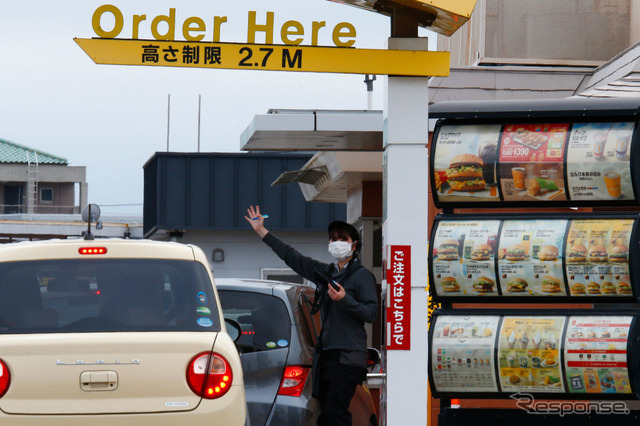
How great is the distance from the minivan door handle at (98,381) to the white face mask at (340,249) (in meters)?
2.55

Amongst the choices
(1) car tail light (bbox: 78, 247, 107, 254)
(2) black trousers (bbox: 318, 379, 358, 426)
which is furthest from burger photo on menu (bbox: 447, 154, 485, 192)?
(1) car tail light (bbox: 78, 247, 107, 254)

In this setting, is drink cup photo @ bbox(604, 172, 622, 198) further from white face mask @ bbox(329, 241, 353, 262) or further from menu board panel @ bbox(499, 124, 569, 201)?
white face mask @ bbox(329, 241, 353, 262)

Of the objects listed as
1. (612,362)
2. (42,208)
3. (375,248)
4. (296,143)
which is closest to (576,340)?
(612,362)

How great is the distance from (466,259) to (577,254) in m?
0.75

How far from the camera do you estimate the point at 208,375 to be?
6984mm

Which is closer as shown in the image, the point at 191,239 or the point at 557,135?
Result: the point at 557,135

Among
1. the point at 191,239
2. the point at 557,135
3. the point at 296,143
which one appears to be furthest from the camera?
the point at 191,239

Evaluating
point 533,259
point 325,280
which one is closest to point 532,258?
point 533,259

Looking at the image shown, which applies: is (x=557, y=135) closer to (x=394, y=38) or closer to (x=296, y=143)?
(x=394, y=38)

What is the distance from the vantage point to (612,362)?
25.3 ft

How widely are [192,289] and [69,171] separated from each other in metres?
72.1

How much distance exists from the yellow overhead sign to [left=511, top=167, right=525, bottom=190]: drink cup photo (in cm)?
90

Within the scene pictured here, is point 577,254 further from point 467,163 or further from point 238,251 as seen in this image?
point 238,251

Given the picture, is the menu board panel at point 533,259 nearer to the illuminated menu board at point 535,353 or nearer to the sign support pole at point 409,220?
the illuminated menu board at point 535,353
